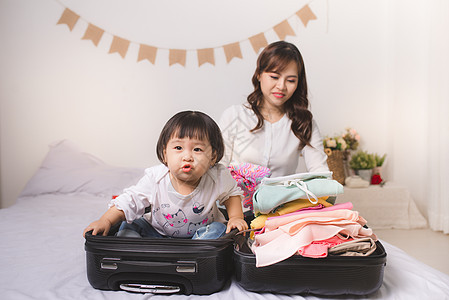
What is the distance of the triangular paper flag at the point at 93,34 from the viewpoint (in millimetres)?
3068

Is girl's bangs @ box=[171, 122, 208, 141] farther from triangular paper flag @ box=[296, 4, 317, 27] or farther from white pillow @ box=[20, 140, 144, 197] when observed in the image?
triangular paper flag @ box=[296, 4, 317, 27]

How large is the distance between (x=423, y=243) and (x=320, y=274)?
199 centimetres

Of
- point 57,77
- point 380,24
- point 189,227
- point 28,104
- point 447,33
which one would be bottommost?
point 189,227

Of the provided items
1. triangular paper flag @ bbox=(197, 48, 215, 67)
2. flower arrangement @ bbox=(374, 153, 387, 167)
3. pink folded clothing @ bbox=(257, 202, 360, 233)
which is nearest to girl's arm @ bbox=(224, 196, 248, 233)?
pink folded clothing @ bbox=(257, 202, 360, 233)

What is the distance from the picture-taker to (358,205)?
9.66ft

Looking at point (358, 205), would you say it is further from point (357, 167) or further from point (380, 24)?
point (380, 24)

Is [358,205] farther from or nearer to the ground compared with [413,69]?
nearer to the ground

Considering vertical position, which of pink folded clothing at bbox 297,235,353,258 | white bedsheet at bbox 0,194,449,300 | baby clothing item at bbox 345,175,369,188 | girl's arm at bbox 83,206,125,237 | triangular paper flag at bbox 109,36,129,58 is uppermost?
triangular paper flag at bbox 109,36,129,58

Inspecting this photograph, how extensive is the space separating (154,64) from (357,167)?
1.82 m

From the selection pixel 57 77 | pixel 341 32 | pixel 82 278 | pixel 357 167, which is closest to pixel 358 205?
pixel 357 167

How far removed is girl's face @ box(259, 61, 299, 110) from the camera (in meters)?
1.80

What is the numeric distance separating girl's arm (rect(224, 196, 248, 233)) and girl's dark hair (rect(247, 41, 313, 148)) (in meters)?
0.64

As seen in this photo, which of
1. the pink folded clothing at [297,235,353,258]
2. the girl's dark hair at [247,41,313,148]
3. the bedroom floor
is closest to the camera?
the pink folded clothing at [297,235,353,258]

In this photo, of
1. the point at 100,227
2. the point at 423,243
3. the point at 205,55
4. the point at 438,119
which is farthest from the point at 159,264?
the point at 438,119
